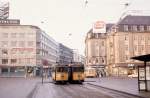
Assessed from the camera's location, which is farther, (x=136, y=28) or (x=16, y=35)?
(x=16, y=35)

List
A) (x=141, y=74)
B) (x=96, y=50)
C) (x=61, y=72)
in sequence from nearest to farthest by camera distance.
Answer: (x=141, y=74), (x=61, y=72), (x=96, y=50)

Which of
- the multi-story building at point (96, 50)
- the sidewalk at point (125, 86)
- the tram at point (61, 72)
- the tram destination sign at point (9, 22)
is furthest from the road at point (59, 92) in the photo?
the multi-story building at point (96, 50)

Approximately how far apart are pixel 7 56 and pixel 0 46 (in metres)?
4.07

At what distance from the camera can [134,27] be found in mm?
110938

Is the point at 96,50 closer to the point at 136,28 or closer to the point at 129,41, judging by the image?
the point at 129,41

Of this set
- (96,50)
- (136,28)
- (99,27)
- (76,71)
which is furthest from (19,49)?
(76,71)

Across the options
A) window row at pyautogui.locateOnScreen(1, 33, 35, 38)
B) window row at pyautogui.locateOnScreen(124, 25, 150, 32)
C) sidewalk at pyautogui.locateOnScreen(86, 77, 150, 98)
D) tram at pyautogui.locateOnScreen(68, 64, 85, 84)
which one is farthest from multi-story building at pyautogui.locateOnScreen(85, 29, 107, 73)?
tram at pyautogui.locateOnScreen(68, 64, 85, 84)

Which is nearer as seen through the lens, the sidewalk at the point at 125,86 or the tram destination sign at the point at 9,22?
the sidewalk at the point at 125,86

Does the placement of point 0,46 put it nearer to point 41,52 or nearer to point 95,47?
point 41,52

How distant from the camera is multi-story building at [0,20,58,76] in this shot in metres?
118

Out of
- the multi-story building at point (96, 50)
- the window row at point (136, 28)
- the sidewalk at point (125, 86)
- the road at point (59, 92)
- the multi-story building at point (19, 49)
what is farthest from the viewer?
the multi-story building at point (96, 50)

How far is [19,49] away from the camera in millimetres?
120250

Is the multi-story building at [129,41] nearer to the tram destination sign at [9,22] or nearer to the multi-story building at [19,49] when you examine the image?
the multi-story building at [19,49]

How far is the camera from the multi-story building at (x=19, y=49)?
118 metres
